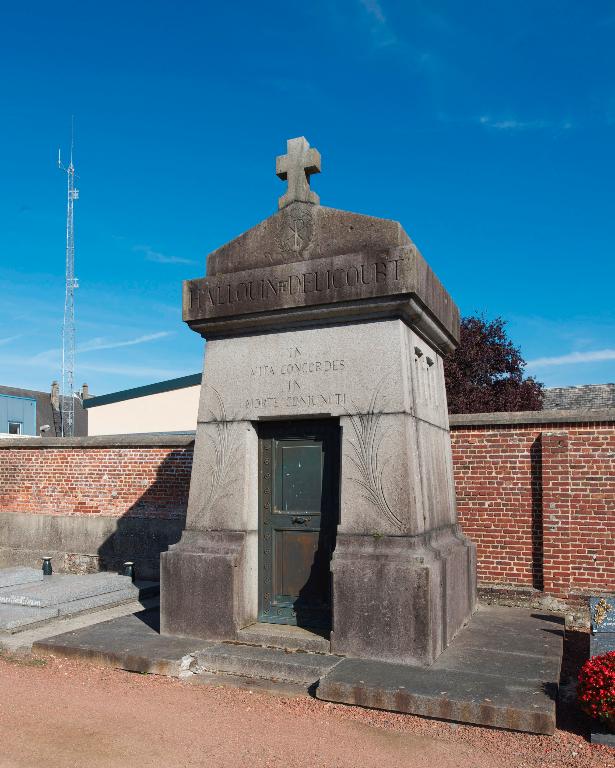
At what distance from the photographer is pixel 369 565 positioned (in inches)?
239

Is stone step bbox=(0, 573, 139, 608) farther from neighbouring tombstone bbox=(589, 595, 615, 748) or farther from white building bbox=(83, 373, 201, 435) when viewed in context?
white building bbox=(83, 373, 201, 435)

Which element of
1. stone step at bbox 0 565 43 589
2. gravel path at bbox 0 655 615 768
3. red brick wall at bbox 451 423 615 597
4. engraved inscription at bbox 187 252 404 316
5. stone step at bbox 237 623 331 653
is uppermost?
engraved inscription at bbox 187 252 404 316

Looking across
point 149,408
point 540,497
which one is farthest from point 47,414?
point 540,497

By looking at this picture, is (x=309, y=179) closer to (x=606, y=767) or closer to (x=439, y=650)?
(x=439, y=650)

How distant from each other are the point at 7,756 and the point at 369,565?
3.00 meters

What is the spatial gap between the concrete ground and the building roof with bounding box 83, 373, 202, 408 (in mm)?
20279

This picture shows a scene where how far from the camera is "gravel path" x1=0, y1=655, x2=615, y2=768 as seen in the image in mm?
4465

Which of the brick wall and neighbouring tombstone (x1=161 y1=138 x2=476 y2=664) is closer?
neighbouring tombstone (x1=161 y1=138 x2=476 y2=664)

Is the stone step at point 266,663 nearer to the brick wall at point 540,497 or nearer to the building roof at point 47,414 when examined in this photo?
the brick wall at point 540,497

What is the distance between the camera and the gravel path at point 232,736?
4465 mm

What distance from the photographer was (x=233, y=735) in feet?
15.8

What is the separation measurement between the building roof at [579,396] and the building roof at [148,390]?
50.9ft

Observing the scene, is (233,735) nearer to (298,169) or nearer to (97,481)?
(298,169)

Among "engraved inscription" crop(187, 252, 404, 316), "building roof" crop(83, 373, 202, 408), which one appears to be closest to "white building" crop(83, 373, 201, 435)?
"building roof" crop(83, 373, 202, 408)
